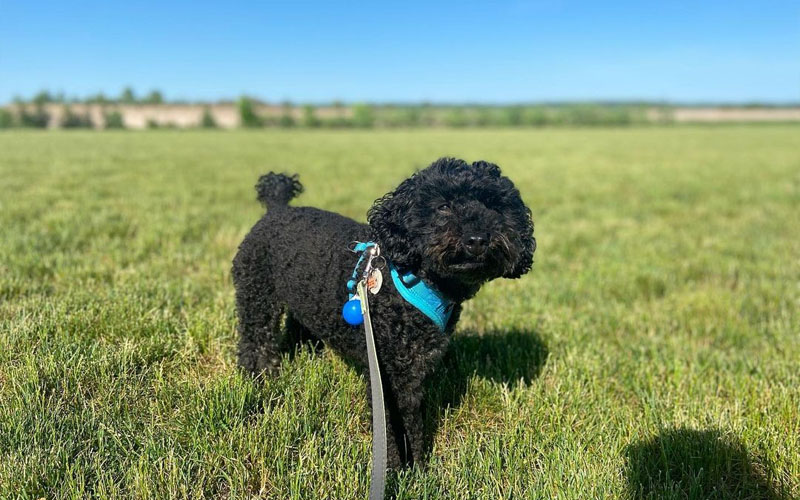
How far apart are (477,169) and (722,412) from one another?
2.69 metres

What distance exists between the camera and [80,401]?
10.3 ft

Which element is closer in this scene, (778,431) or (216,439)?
(216,439)

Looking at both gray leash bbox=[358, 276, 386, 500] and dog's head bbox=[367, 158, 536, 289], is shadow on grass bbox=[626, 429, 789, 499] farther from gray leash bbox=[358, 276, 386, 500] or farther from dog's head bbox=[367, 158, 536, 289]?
gray leash bbox=[358, 276, 386, 500]

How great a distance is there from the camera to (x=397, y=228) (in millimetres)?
2863

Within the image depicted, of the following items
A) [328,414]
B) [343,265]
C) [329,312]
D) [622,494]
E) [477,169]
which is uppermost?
[477,169]

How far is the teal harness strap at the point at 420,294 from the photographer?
2879 millimetres

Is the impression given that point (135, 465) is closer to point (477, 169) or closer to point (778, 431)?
point (477, 169)

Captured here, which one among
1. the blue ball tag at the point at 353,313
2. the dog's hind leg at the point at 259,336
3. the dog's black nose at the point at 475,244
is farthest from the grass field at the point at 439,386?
the dog's black nose at the point at 475,244

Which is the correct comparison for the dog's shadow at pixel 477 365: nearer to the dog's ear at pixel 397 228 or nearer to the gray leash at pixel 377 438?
the gray leash at pixel 377 438

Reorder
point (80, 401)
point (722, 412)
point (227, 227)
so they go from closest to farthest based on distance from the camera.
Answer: point (80, 401) → point (722, 412) → point (227, 227)

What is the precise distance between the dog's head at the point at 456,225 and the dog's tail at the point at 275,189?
62.9 inches

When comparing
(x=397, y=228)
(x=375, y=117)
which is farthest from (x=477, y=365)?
(x=375, y=117)

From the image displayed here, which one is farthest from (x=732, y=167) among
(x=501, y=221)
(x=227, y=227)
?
(x=501, y=221)

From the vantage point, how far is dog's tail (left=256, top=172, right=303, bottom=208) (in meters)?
4.37
